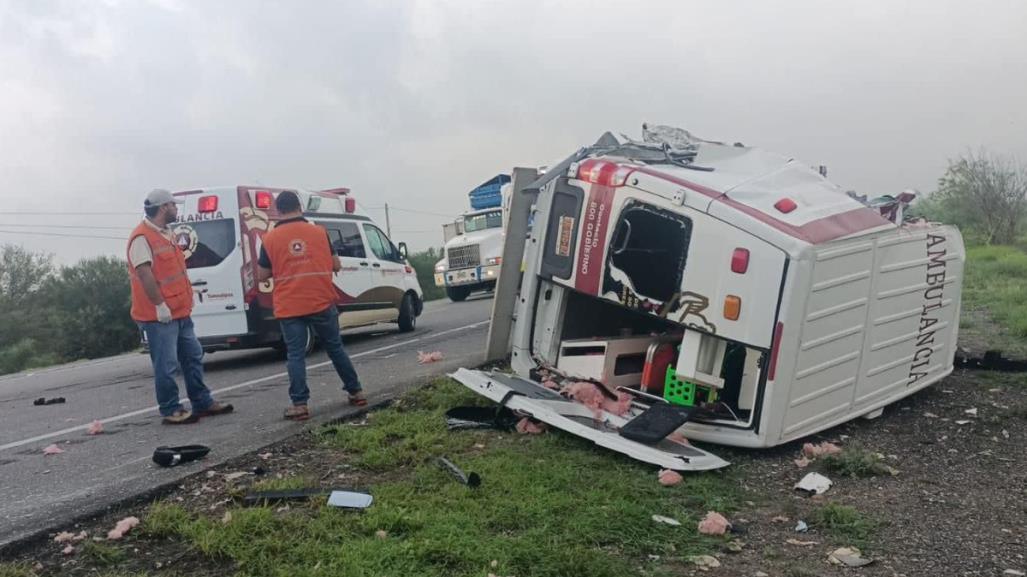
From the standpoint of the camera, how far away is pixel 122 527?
142 inches

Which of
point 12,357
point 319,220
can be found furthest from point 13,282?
point 319,220

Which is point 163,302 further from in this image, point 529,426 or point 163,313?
point 529,426

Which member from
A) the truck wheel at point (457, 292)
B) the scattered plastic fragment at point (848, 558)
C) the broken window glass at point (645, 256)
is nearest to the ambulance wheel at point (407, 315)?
the broken window glass at point (645, 256)

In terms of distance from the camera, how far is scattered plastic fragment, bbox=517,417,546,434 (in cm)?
525

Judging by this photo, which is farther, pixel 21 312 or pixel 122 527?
pixel 21 312

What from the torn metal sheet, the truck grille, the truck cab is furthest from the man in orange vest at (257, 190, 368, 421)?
the truck grille

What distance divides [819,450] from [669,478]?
1.17 m

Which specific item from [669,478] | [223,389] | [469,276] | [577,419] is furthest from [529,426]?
[469,276]

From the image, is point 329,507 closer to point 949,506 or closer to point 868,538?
point 868,538

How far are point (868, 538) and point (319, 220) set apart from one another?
8666mm

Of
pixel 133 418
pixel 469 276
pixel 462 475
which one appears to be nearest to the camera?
pixel 462 475

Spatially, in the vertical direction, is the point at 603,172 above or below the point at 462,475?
above

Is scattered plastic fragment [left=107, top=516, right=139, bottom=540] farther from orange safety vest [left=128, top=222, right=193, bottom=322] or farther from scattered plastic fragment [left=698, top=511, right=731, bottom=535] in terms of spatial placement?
scattered plastic fragment [left=698, top=511, right=731, bottom=535]

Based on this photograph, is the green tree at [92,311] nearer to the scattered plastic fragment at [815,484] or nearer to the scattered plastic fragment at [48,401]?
the scattered plastic fragment at [48,401]
